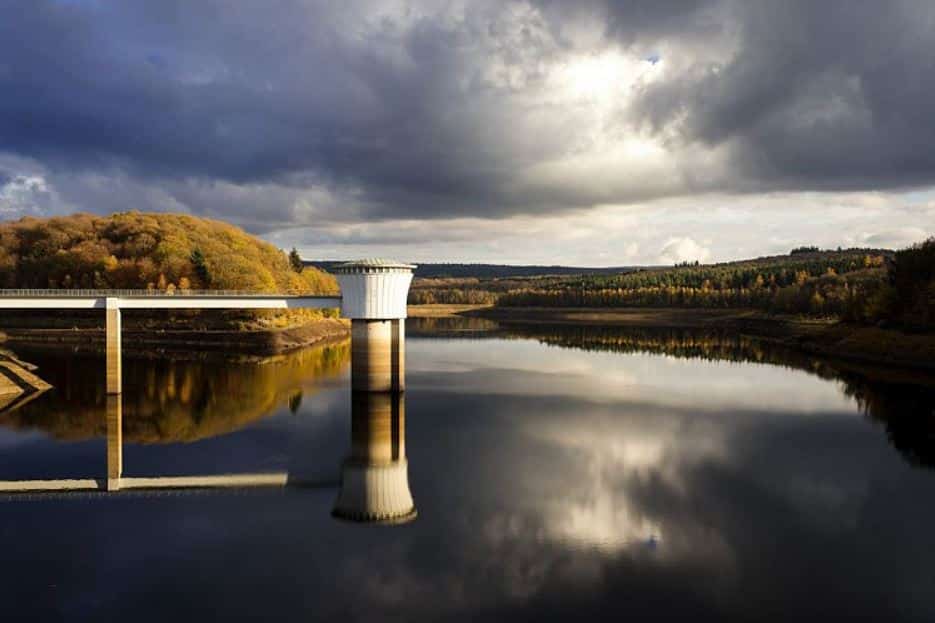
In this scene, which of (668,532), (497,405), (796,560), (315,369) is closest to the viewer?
(796,560)

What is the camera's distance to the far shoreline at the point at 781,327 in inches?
3127

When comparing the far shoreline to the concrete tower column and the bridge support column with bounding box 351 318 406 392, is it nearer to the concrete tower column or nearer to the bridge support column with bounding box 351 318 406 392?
the concrete tower column

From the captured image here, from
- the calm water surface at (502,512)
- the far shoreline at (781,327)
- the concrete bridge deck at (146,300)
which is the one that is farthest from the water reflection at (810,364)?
the concrete bridge deck at (146,300)

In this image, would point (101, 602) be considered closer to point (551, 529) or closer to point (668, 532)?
point (551, 529)

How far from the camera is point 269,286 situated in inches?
4222

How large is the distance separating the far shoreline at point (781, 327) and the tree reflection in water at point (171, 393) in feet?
206

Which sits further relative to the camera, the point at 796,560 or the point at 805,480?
the point at 805,480

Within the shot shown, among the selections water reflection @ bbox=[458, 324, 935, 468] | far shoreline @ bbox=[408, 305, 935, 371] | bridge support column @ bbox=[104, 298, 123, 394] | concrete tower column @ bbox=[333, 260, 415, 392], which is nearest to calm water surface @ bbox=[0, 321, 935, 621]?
water reflection @ bbox=[458, 324, 935, 468]

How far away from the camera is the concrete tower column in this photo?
53.2 metres

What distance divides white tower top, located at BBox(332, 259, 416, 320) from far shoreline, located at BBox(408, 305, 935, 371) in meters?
58.4

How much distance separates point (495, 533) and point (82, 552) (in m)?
14.4

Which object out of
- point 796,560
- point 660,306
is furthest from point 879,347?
point 660,306

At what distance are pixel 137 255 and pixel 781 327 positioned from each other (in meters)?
110

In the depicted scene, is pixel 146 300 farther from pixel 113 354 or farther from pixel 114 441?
pixel 114 441
